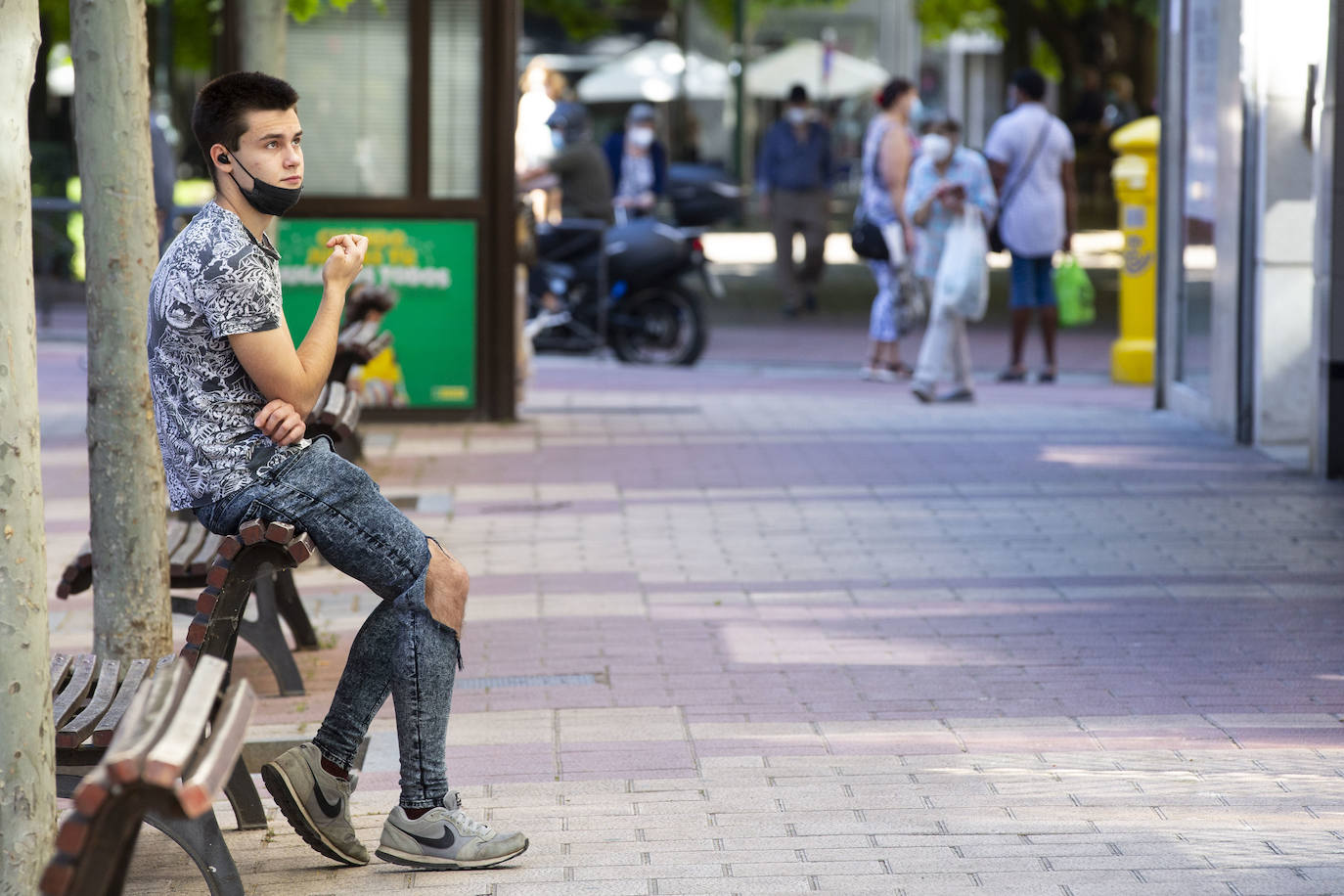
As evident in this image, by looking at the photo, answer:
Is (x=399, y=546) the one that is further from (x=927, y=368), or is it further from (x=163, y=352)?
(x=927, y=368)

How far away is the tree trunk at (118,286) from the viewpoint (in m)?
4.79

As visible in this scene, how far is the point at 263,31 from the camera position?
881cm

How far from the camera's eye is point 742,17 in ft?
99.5

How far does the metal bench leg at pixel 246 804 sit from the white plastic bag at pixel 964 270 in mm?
8255

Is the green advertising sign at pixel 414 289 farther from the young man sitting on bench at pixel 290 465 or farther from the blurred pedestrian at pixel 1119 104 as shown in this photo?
the blurred pedestrian at pixel 1119 104

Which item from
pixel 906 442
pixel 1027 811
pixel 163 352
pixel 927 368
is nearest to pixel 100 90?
pixel 163 352

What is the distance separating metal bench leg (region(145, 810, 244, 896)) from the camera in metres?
3.79

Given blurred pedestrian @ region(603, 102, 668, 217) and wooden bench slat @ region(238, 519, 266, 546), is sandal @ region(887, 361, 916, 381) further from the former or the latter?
wooden bench slat @ region(238, 519, 266, 546)

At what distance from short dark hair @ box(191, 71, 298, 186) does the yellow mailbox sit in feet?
33.3

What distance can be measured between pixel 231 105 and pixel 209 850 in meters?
1.47

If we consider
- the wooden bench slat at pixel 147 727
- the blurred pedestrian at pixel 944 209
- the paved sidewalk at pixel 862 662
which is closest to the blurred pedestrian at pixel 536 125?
the blurred pedestrian at pixel 944 209

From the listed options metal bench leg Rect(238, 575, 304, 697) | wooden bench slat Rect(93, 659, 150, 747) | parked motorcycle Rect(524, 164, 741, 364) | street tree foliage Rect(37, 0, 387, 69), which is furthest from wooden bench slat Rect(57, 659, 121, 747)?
street tree foliage Rect(37, 0, 387, 69)

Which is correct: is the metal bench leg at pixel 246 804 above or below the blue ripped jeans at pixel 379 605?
below

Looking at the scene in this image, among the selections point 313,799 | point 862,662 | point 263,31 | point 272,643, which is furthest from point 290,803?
point 263,31
